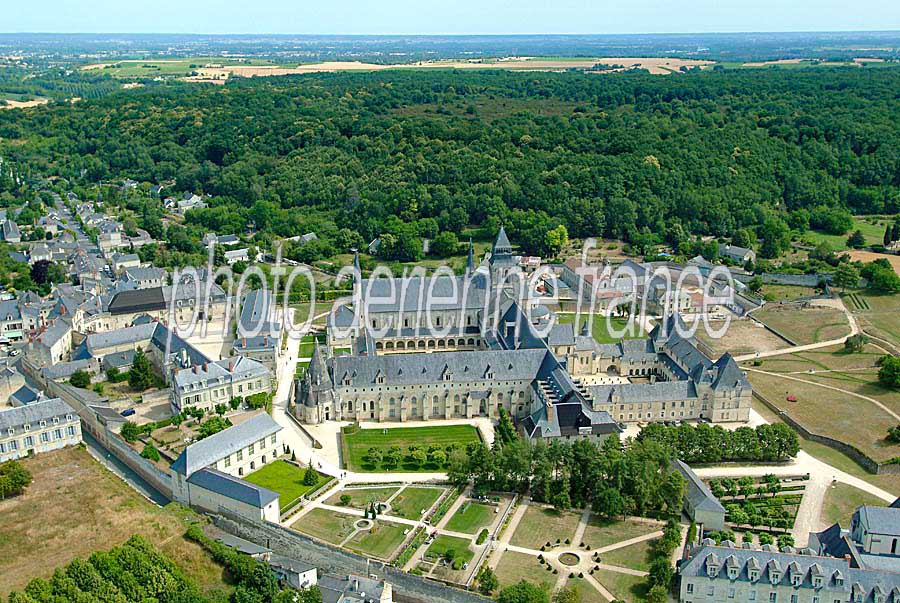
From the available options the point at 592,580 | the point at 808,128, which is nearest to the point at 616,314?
the point at 592,580

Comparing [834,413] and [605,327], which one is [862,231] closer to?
[605,327]

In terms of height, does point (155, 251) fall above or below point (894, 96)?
below

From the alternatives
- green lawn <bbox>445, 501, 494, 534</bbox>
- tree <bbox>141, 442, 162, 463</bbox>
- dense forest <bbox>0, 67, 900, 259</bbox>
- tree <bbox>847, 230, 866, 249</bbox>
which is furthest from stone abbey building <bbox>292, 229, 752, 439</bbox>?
tree <bbox>847, 230, 866, 249</bbox>

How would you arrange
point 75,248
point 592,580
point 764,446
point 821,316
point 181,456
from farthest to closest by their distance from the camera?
point 75,248 < point 821,316 < point 764,446 < point 181,456 < point 592,580

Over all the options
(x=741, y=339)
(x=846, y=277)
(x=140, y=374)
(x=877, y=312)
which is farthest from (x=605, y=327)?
(x=140, y=374)

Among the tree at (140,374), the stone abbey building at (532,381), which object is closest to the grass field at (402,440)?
the stone abbey building at (532,381)

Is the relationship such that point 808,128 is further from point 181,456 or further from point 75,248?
point 181,456
